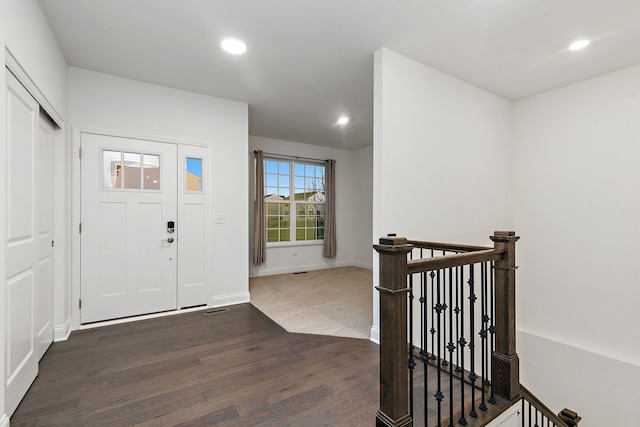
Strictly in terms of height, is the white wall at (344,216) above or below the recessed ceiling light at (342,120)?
below

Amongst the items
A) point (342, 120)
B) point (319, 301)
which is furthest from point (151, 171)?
point (342, 120)

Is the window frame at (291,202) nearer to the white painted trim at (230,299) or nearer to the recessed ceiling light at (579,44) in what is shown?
the white painted trim at (230,299)

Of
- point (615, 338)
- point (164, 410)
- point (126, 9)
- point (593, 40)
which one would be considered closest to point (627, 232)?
point (615, 338)

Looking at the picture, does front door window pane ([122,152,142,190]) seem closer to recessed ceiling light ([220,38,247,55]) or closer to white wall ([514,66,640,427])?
recessed ceiling light ([220,38,247,55])

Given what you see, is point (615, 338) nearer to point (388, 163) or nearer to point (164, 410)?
point (388, 163)

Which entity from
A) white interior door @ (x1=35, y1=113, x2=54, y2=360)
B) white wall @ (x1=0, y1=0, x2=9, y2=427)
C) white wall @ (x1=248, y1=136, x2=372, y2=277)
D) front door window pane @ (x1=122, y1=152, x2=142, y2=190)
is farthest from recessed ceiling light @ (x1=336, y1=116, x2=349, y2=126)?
white wall @ (x1=0, y1=0, x2=9, y2=427)

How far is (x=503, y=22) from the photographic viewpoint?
2.33 m

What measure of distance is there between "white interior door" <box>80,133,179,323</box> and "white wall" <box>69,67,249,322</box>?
0.61 ft

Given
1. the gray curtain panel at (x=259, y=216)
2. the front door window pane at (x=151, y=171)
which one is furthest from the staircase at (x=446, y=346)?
the gray curtain panel at (x=259, y=216)

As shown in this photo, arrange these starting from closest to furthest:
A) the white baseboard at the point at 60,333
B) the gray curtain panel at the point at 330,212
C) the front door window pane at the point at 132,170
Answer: the white baseboard at the point at 60,333
the front door window pane at the point at 132,170
the gray curtain panel at the point at 330,212

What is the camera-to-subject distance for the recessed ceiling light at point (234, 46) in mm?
2570

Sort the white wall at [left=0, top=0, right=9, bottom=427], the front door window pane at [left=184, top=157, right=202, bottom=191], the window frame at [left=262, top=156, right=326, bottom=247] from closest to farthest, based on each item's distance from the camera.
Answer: the white wall at [left=0, top=0, right=9, bottom=427] < the front door window pane at [left=184, top=157, right=202, bottom=191] < the window frame at [left=262, top=156, right=326, bottom=247]

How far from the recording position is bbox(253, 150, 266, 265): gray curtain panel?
545 centimetres

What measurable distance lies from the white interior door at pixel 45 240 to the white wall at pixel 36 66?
104mm
